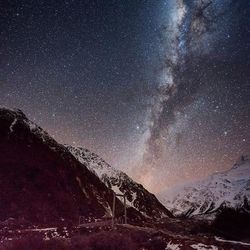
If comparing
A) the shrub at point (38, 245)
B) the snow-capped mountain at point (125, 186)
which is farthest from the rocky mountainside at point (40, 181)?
the shrub at point (38, 245)

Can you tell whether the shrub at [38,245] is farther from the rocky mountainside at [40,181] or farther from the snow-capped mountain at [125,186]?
the snow-capped mountain at [125,186]

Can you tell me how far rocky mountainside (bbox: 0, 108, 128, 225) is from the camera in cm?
5603

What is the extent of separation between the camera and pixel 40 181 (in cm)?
6719

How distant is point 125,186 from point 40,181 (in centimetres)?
4763

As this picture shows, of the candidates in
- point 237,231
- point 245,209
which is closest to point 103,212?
point 237,231

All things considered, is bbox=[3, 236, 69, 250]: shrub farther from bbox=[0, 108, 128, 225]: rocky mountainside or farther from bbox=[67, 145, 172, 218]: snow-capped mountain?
bbox=[67, 145, 172, 218]: snow-capped mountain

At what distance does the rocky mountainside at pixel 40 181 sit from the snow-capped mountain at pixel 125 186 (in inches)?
492

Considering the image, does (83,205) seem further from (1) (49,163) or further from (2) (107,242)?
(2) (107,242)

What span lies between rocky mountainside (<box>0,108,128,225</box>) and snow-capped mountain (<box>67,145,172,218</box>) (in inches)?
492

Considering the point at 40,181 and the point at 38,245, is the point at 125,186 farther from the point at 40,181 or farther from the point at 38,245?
the point at 38,245

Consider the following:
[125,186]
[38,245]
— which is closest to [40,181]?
[125,186]

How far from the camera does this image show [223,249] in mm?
16562

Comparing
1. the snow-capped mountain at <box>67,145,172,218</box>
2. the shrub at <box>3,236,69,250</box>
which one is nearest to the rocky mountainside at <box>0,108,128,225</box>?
the snow-capped mountain at <box>67,145,172,218</box>

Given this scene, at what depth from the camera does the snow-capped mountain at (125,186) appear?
99250 millimetres
